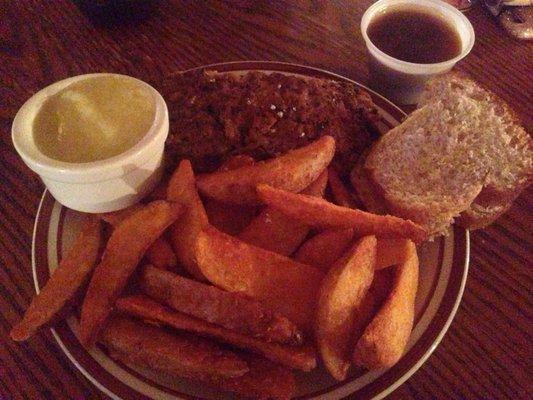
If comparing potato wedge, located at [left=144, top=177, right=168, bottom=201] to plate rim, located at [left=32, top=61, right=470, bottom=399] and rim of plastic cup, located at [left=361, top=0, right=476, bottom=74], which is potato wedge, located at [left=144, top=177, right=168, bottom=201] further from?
rim of plastic cup, located at [left=361, top=0, right=476, bottom=74]

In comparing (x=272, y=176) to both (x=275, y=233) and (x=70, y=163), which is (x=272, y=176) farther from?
(x=70, y=163)

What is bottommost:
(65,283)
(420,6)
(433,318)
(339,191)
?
(65,283)

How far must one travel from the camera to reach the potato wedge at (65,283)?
135 cm

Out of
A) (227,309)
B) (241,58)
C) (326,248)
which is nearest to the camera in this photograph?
(227,309)

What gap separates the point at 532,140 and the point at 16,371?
200cm

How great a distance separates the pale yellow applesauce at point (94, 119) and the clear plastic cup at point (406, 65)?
1070 mm

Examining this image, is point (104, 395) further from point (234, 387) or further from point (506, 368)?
point (506, 368)

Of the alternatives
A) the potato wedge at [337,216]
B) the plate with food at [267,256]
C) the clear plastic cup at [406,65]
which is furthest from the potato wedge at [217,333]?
the clear plastic cup at [406,65]

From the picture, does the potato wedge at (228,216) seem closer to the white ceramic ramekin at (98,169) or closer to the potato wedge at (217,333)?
the white ceramic ramekin at (98,169)

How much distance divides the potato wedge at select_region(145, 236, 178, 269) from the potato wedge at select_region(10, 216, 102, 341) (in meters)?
0.18

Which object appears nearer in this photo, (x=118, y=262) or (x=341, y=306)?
(x=341, y=306)

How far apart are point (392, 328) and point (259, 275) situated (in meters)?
0.39

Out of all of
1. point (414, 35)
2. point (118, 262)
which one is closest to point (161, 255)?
point (118, 262)

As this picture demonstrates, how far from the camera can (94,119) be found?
1525 mm
